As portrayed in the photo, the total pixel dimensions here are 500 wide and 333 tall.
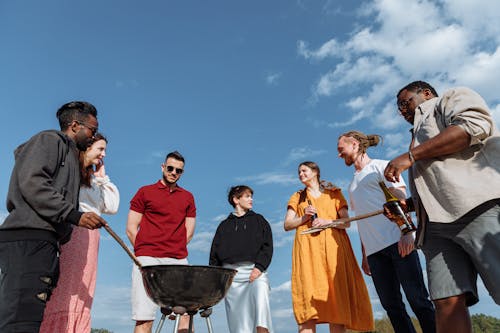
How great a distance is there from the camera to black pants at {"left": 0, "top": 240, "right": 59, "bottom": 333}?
8.64 feet

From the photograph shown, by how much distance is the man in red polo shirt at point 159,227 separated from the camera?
15.4ft

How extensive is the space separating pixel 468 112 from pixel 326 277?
2674 millimetres

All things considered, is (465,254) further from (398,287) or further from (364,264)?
(364,264)

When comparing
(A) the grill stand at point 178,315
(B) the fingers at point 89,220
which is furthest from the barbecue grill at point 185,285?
(B) the fingers at point 89,220

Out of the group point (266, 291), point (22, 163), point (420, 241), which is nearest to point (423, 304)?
point (420, 241)

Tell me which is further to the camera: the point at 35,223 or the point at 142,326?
the point at 142,326

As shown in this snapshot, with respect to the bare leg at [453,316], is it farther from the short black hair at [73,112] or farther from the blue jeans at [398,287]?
the short black hair at [73,112]

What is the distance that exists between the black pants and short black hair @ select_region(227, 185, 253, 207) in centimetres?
335

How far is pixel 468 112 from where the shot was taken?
8.83ft

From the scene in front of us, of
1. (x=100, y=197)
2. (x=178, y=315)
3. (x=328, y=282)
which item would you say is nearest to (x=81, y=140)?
(x=100, y=197)

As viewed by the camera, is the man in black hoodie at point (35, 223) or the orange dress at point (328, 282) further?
the orange dress at point (328, 282)

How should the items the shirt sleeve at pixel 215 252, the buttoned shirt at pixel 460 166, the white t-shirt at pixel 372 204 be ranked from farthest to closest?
the shirt sleeve at pixel 215 252 → the white t-shirt at pixel 372 204 → the buttoned shirt at pixel 460 166

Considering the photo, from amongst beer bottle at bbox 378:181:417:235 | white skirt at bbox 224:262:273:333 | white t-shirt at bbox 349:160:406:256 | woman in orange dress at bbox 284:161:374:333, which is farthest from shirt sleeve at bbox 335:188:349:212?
beer bottle at bbox 378:181:417:235

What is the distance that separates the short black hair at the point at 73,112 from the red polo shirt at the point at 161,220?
70.9 inches
